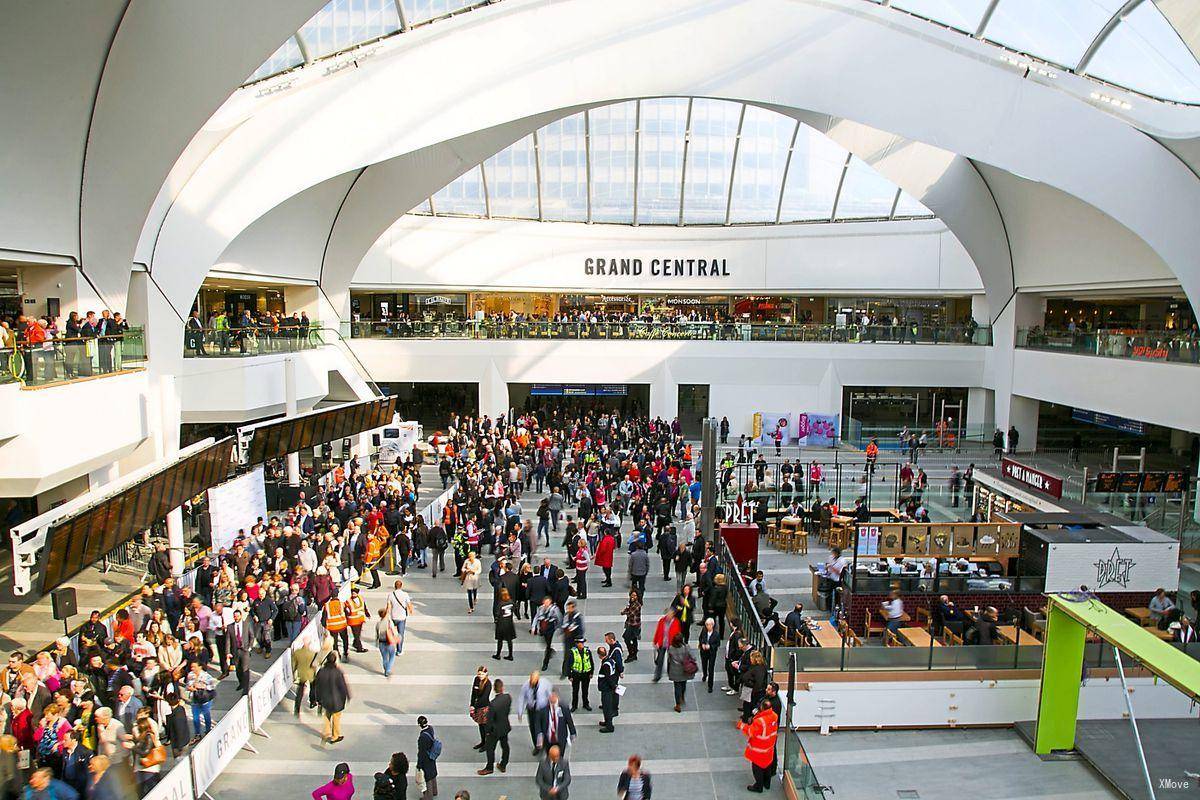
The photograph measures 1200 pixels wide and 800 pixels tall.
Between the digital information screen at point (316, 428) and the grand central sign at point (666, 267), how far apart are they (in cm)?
1150

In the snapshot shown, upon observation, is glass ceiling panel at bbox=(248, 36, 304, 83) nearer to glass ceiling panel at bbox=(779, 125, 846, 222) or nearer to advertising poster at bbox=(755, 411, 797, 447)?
advertising poster at bbox=(755, 411, 797, 447)

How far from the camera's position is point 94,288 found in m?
13.4

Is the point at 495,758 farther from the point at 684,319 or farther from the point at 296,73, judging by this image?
the point at 684,319

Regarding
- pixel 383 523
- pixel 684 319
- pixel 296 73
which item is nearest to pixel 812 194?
pixel 684 319

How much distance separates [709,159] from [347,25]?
17.5 meters

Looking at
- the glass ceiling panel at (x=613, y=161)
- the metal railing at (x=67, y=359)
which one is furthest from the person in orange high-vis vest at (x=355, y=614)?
the glass ceiling panel at (x=613, y=161)

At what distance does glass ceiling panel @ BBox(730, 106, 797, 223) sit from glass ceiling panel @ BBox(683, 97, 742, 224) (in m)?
0.42

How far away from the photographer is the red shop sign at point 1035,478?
52.5 feet

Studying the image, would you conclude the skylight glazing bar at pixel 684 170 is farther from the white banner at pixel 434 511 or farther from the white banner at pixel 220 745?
the white banner at pixel 220 745

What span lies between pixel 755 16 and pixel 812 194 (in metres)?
14.5

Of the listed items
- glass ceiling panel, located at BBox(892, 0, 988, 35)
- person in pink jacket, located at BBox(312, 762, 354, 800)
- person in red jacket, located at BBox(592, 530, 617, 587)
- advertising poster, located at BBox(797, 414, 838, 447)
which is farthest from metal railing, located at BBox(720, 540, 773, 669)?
advertising poster, located at BBox(797, 414, 838, 447)

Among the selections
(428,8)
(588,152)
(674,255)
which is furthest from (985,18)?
(588,152)

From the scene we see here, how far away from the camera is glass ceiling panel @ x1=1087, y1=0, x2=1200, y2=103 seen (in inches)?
569

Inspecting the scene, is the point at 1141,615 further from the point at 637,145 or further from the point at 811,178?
the point at 637,145
